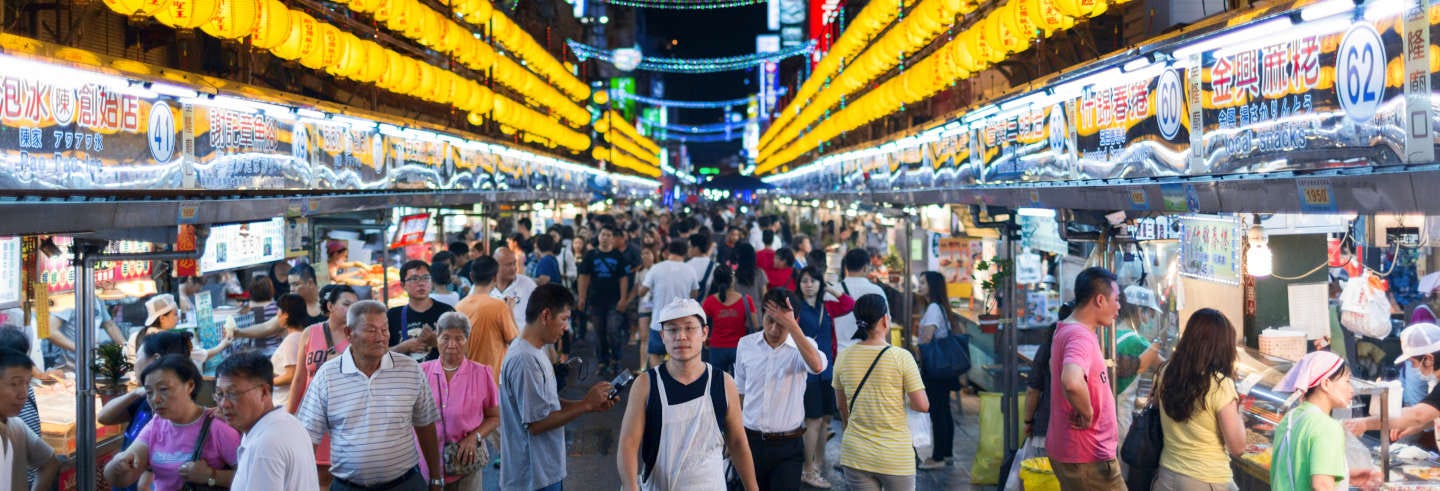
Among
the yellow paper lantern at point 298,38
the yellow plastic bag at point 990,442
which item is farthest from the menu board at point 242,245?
the yellow plastic bag at point 990,442

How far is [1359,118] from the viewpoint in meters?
4.70

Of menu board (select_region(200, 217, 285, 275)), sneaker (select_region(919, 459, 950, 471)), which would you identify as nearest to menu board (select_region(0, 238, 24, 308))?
menu board (select_region(200, 217, 285, 275))

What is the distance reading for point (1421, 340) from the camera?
6.86 metres

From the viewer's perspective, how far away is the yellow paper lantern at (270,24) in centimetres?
905

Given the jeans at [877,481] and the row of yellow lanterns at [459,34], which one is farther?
the row of yellow lanterns at [459,34]

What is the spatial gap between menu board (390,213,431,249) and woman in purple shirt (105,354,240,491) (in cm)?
851

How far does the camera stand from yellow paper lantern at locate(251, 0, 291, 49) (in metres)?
9.05

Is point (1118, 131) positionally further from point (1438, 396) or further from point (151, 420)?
point (151, 420)

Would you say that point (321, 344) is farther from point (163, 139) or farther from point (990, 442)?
point (990, 442)

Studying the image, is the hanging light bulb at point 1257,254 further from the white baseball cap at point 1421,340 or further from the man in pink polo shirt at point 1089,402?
the man in pink polo shirt at point 1089,402

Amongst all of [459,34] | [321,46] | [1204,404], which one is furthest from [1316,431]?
[459,34]

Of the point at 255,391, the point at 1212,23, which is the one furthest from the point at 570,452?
the point at 1212,23

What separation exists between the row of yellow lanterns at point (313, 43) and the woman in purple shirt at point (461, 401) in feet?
10.7

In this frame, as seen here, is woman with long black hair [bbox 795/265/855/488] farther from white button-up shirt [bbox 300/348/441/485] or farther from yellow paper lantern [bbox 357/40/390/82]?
yellow paper lantern [bbox 357/40/390/82]
